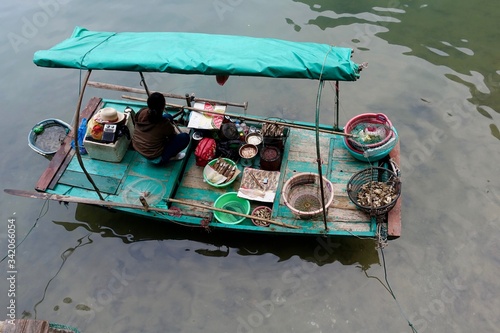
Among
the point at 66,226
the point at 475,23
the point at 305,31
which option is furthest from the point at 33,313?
the point at 475,23

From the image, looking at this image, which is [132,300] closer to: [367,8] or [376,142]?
[376,142]

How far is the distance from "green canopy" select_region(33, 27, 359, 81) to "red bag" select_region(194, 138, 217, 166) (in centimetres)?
154

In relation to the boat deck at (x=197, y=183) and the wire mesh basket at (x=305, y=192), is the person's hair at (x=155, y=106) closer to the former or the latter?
the boat deck at (x=197, y=183)

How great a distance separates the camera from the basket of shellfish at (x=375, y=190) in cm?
534

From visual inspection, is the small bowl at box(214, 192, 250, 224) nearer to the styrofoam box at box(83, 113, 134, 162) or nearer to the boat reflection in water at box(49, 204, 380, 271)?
the boat reflection in water at box(49, 204, 380, 271)

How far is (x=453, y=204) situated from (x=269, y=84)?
4634 millimetres

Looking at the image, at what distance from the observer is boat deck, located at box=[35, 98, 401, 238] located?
5.54 m

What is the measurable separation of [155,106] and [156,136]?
1.77 feet

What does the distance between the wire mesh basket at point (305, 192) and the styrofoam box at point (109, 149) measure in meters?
2.81

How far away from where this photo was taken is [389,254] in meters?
6.29
